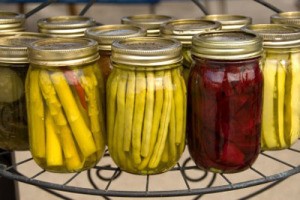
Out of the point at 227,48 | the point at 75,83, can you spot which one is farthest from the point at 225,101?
the point at 75,83

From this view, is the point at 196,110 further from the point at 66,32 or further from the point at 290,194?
the point at 290,194

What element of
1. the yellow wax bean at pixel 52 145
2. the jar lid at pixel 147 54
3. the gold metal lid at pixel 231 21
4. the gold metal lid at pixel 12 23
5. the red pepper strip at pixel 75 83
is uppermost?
the gold metal lid at pixel 12 23

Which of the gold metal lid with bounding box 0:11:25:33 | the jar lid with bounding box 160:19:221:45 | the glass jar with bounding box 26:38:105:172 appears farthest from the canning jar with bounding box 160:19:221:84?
the gold metal lid with bounding box 0:11:25:33

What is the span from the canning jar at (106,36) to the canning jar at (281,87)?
15 centimetres

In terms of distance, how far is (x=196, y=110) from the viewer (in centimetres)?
55

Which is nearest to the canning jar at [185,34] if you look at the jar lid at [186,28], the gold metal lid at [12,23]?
the jar lid at [186,28]

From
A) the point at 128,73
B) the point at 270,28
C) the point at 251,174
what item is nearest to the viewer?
the point at 128,73

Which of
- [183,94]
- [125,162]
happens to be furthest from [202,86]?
[125,162]

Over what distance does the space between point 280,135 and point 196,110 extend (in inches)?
5.0

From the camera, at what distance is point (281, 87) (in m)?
0.58

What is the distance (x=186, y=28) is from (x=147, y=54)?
129 mm

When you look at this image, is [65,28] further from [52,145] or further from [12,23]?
[52,145]

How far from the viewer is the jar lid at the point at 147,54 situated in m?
0.51

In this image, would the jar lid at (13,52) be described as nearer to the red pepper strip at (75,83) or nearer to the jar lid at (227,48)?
the red pepper strip at (75,83)
